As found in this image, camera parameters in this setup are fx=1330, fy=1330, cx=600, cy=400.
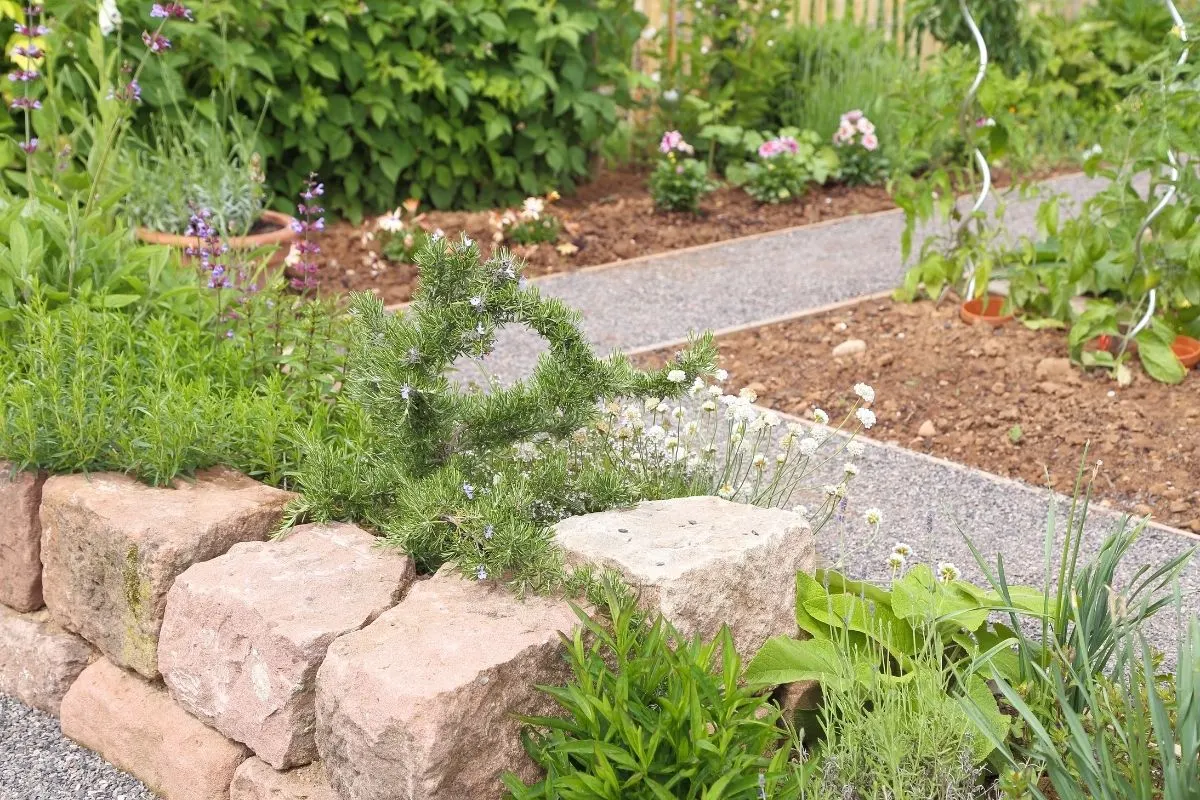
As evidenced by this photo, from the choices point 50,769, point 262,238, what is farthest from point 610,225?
point 50,769

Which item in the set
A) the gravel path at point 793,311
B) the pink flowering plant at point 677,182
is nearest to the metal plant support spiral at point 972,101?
the gravel path at point 793,311

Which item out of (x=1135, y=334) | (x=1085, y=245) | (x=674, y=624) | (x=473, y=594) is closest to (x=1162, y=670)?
(x=674, y=624)

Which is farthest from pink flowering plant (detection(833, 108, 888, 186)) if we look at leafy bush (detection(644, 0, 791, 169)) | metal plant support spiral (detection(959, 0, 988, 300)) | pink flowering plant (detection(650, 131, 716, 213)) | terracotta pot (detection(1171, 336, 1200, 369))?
terracotta pot (detection(1171, 336, 1200, 369))

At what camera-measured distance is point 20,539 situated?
3258 millimetres

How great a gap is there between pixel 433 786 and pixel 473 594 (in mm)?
471

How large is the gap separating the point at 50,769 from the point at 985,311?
4122mm

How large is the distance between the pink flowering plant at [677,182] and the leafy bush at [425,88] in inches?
16.4

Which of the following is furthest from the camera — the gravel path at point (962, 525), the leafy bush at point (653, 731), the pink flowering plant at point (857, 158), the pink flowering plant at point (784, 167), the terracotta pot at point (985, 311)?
the pink flowering plant at point (857, 158)

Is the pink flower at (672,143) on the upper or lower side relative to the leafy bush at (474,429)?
lower

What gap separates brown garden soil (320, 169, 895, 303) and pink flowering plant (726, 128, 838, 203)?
0.25 ft

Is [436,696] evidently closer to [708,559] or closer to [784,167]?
[708,559]

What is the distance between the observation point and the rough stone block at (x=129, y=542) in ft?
9.55

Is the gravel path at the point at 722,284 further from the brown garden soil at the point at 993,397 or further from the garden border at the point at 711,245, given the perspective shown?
the brown garden soil at the point at 993,397

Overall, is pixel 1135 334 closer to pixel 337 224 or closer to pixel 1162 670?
pixel 1162 670
